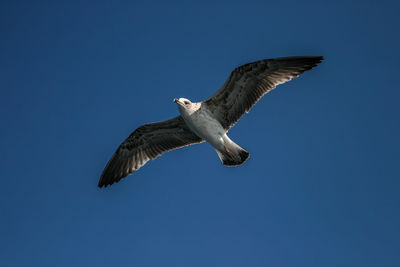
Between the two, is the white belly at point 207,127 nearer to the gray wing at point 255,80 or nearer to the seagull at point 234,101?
the seagull at point 234,101

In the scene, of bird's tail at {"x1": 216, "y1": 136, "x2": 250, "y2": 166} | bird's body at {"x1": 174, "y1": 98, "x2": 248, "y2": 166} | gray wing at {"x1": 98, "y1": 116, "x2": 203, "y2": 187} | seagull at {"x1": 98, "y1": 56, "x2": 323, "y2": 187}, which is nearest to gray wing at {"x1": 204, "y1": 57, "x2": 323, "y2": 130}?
seagull at {"x1": 98, "y1": 56, "x2": 323, "y2": 187}

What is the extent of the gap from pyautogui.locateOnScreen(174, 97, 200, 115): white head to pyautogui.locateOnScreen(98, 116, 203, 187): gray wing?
2.37 ft

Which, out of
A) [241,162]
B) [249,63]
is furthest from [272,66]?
[241,162]

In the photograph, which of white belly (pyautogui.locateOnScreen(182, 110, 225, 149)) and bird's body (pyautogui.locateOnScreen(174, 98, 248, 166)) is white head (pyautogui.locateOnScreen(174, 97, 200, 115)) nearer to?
bird's body (pyautogui.locateOnScreen(174, 98, 248, 166))

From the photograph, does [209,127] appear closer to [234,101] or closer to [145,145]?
[234,101]

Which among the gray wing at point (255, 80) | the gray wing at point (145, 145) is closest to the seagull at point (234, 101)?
the gray wing at point (255, 80)

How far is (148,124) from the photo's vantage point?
1005cm

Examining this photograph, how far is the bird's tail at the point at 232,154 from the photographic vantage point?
915cm

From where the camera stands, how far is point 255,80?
356 inches

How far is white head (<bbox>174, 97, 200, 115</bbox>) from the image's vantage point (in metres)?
8.97

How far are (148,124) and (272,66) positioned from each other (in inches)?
126

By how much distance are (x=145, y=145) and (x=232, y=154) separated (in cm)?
244

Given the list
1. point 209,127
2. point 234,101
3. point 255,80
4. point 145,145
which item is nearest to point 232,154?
point 209,127

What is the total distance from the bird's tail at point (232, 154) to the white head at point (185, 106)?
3.12 feet
